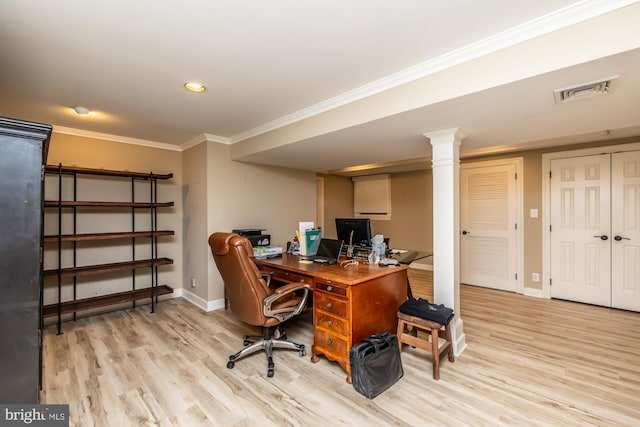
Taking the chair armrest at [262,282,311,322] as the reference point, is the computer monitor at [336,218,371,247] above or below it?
above

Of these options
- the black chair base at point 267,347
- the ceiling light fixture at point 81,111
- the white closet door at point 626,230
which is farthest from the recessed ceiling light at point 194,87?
the white closet door at point 626,230

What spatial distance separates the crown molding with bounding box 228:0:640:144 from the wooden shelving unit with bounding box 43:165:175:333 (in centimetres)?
264

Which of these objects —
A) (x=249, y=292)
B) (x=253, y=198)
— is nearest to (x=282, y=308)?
(x=249, y=292)

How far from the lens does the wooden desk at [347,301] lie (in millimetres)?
2127

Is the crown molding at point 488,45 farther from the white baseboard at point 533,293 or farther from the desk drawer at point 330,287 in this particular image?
the white baseboard at point 533,293

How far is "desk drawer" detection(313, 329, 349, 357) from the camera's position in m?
2.16

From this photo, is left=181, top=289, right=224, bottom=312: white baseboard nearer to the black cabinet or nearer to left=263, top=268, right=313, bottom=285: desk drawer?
left=263, top=268, right=313, bottom=285: desk drawer

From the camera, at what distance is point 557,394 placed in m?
1.96

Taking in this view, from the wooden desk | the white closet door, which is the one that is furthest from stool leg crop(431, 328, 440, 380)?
the white closet door

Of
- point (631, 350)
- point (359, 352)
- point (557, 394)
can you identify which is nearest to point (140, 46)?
point (359, 352)

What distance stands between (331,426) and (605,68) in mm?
2448

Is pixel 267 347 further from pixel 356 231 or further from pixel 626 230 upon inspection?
pixel 626 230

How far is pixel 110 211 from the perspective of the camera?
364 cm

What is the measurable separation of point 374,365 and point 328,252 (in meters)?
1.18
